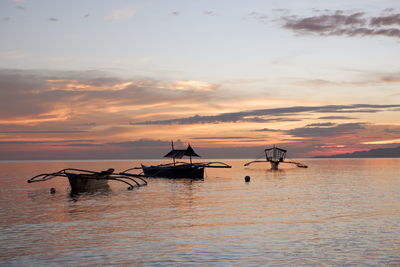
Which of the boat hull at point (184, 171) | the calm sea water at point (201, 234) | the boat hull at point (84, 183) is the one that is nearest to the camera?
the calm sea water at point (201, 234)

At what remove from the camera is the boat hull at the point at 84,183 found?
5365cm

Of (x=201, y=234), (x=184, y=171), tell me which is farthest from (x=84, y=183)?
(x=201, y=234)

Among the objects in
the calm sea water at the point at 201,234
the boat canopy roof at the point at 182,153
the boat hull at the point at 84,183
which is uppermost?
the boat canopy roof at the point at 182,153

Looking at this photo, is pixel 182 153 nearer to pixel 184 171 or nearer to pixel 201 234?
pixel 184 171

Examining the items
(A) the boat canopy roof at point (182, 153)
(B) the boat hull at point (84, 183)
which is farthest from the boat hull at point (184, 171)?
(B) the boat hull at point (84, 183)

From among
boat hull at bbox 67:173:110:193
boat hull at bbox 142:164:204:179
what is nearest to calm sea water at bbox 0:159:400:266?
boat hull at bbox 67:173:110:193

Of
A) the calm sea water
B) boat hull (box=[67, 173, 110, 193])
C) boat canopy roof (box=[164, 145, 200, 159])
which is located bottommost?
the calm sea water

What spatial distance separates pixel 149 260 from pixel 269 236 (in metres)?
8.25

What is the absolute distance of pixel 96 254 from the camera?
2008cm

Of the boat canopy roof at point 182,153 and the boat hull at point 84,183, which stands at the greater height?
the boat canopy roof at point 182,153

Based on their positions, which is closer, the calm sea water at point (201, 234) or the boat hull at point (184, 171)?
the calm sea water at point (201, 234)

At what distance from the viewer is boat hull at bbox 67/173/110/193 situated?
5365 cm

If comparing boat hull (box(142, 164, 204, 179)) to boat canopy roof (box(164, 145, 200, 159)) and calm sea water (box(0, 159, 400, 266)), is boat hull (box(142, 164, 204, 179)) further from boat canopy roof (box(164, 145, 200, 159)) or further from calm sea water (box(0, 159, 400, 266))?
calm sea water (box(0, 159, 400, 266))

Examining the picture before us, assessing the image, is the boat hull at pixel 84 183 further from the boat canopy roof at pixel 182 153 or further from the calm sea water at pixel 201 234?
the boat canopy roof at pixel 182 153
